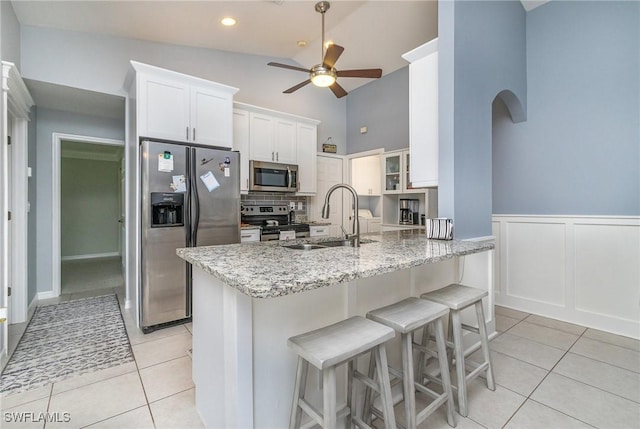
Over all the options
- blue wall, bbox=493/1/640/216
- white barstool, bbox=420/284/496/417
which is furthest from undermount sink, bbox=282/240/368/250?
blue wall, bbox=493/1/640/216

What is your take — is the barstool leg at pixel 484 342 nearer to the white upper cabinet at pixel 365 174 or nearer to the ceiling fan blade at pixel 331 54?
the ceiling fan blade at pixel 331 54

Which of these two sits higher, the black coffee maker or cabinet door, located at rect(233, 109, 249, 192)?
cabinet door, located at rect(233, 109, 249, 192)

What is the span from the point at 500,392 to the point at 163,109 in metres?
3.52

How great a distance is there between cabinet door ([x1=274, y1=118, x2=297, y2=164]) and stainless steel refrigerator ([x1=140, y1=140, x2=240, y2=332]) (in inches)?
48.7

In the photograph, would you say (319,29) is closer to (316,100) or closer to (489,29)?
(316,100)

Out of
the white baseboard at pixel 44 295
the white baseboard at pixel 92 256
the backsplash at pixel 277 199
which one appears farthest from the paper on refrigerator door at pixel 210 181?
the white baseboard at pixel 92 256

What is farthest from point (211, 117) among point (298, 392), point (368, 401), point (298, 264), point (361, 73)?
point (368, 401)

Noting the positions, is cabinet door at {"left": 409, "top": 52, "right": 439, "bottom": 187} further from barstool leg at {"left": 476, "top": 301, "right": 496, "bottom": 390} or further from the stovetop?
the stovetop

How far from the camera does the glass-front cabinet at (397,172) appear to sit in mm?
4336

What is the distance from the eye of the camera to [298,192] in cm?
449

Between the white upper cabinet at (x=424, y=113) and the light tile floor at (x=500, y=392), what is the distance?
1.47 m

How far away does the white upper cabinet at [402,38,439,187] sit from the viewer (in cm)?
237

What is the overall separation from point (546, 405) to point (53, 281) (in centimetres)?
488

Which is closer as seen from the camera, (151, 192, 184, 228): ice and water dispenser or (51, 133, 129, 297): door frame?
(151, 192, 184, 228): ice and water dispenser
